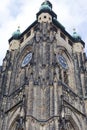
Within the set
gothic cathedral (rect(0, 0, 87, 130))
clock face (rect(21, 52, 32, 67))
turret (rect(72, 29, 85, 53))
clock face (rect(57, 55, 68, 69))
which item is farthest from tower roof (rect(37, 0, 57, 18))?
clock face (rect(57, 55, 68, 69))

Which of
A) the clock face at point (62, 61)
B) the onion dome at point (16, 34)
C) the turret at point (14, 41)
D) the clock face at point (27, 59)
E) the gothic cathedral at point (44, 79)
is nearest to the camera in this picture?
the gothic cathedral at point (44, 79)

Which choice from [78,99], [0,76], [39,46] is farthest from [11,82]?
[78,99]

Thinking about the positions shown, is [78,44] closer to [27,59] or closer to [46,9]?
[46,9]

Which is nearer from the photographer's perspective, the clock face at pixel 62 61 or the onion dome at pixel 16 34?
the clock face at pixel 62 61

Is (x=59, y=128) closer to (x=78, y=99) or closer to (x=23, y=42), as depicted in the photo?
(x=78, y=99)

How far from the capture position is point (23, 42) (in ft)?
133

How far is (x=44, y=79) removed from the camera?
100 ft

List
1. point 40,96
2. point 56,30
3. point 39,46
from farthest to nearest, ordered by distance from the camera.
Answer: point 56,30 < point 39,46 < point 40,96

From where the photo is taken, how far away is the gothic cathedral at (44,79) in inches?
1094

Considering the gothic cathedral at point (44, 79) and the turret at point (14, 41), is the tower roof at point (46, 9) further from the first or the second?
the turret at point (14, 41)

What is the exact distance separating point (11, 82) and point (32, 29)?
7873mm

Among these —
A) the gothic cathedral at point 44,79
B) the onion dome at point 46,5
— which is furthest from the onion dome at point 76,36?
the onion dome at point 46,5

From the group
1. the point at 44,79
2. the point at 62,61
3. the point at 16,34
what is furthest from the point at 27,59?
the point at 44,79

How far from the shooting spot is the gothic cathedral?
91.1 ft
